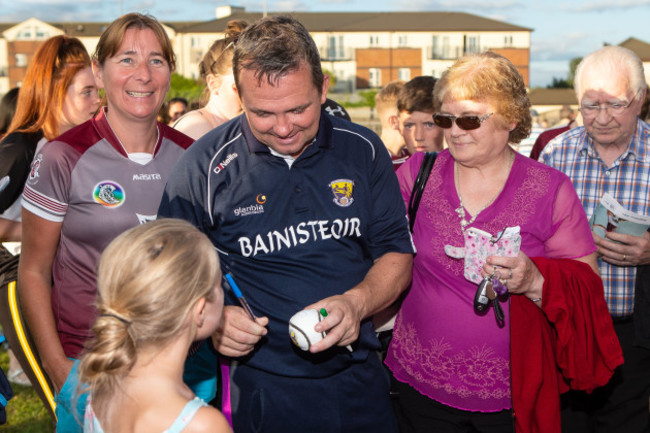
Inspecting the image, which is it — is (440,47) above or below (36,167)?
above

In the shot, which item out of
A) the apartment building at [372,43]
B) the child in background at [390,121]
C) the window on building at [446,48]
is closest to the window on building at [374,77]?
the apartment building at [372,43]

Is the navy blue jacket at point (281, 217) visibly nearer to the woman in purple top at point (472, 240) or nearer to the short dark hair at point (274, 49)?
the short dark hair at point (274, 49)

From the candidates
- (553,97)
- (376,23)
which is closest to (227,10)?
(376,23)

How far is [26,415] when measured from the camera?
5.63 metres

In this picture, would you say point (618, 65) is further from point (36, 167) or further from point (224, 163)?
point (36, 167)

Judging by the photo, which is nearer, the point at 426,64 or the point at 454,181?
the point at 454,181

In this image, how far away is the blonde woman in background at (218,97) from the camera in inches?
165

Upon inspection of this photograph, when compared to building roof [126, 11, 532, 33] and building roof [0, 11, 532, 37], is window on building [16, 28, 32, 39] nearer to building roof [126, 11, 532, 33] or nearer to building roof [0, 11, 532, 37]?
building roof [0, 11, 532, 37]

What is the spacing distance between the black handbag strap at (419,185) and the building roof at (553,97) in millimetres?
68036

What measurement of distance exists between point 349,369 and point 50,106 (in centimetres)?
264

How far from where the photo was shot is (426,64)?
7788cm

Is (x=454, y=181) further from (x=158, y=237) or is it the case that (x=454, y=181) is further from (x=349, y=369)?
(x=158, y=237)

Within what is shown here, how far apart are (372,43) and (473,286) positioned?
3080 inches

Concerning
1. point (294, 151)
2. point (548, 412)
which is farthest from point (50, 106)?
point (548, 412)
